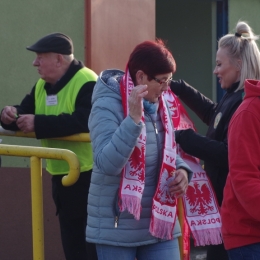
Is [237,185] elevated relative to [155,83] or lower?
lower

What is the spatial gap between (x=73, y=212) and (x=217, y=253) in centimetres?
91

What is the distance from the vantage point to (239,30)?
3.91 m

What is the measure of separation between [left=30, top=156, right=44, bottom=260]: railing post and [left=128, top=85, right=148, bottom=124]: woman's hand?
71 centimetres

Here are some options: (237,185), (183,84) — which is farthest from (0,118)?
(237,185)

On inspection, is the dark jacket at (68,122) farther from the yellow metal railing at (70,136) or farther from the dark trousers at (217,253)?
the dark trousers at (217,253)

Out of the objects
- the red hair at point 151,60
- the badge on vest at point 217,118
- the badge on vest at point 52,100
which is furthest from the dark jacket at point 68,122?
the red hair at point 151,60

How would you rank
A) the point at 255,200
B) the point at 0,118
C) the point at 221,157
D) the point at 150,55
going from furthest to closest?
the point at 0,118 < the point at 221,157 < the point at 150,55 < the point at 255,200

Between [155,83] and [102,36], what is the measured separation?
2.93 metres

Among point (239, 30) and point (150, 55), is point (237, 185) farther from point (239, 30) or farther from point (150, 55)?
point (239, 30)

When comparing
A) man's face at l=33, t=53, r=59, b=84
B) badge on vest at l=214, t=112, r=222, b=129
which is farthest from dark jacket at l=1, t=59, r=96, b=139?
badge on vest at l=214, t=112, r=222, b=129

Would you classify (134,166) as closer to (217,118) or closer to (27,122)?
(217,118)

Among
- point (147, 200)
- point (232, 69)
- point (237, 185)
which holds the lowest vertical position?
point (147, 200)

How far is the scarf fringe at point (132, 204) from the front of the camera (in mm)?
3086

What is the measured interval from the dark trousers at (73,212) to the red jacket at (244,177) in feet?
4.69
